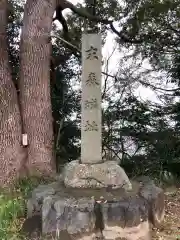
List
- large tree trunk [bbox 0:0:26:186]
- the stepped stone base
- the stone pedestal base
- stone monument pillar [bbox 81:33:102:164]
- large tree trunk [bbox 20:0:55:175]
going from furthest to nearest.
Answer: large tree trunk [bbox 20:0:55:175], large tree trunk [bbox 0:0:26:186], stone monument pillar [bbox 81:33:102:164], the stone pedestal base, the stepped stone base

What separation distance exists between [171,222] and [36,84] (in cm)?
320

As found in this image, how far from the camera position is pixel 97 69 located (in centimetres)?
521

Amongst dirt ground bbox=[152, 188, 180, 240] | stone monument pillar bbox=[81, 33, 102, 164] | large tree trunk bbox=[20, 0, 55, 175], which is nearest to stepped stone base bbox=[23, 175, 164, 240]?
dirt ground bbox=[152, 188, 180, 240]

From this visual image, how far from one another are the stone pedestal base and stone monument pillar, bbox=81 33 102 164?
0.46ft

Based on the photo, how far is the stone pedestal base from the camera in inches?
197

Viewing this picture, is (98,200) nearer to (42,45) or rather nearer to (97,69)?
(97,69)

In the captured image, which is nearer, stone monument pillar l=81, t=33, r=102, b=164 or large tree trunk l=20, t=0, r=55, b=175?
stone monument pillar l=81, t=33, r=102, b=164

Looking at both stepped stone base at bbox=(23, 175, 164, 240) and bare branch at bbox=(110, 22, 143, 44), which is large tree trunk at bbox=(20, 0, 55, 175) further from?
bare branch at bbox=(110, 22, 143, 44)

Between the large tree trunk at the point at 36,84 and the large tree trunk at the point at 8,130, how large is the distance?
173mm

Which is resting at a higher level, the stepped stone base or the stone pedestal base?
the stone pedestal base

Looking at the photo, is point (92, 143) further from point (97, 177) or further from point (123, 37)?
point (123, 37)

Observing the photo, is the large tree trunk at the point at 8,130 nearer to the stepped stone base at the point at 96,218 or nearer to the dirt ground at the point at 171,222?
the stepped stone base at the point at 96,218

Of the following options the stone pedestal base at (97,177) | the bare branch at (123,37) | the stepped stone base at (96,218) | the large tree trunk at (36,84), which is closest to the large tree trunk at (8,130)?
the large tree trunk at (36,84)

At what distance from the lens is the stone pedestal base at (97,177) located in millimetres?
5004
